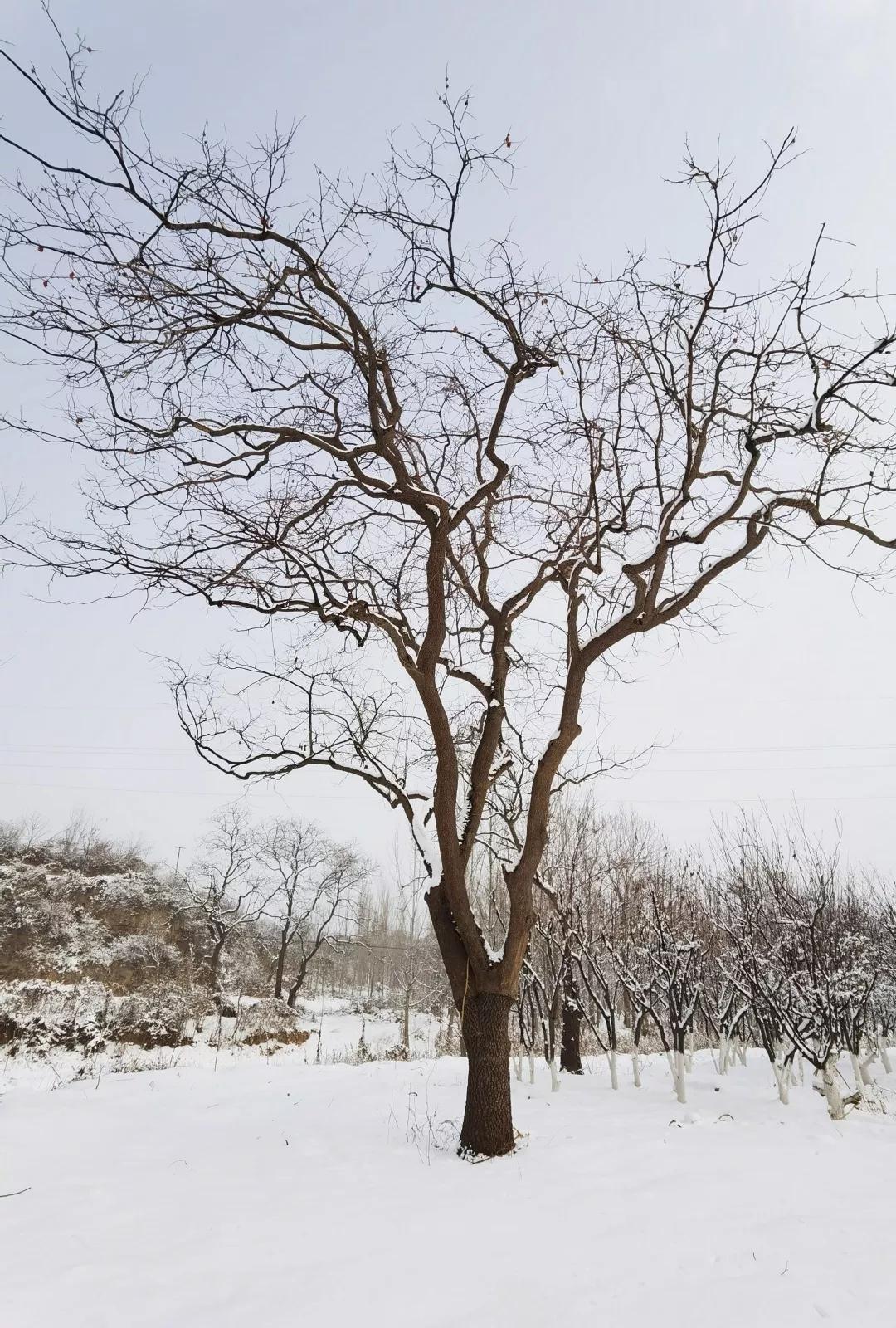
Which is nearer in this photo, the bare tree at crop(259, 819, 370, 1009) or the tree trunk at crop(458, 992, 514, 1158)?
the tree trunk at crop(458, 992, 514, 1158)

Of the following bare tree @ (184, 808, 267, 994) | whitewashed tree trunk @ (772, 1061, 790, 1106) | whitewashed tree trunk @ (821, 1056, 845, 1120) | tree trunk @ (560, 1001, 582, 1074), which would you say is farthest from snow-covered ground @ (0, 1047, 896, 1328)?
bare tree @ (184, 808, 267, 994)

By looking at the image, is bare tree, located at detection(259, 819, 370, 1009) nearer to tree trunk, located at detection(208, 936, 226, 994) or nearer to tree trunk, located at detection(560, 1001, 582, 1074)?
tree trunk, located at detection(208, 936, 226, 994)

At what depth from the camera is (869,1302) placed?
2613mm

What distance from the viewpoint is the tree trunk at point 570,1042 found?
1080 centimetres

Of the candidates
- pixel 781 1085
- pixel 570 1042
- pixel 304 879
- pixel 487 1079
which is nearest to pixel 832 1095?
pixel 781 1085

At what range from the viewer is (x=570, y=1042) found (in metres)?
11.0

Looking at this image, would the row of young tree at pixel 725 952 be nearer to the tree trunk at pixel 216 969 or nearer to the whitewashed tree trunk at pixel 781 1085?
the whitewashed tree trunk at pixel 781 1085

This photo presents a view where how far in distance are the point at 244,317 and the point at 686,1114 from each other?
8296 mm

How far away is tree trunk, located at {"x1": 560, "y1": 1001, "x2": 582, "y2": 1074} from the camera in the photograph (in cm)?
1080

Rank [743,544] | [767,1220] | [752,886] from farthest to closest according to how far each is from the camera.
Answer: [752,886], [743,544], [767,1220]


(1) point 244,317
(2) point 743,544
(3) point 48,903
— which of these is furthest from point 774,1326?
(3) point 48,903

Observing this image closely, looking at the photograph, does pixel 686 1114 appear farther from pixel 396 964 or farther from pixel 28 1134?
pixel 396 964

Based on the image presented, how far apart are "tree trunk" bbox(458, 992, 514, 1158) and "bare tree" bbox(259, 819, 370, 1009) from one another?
26016mm

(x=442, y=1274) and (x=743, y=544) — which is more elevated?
(x=743, y=544)
